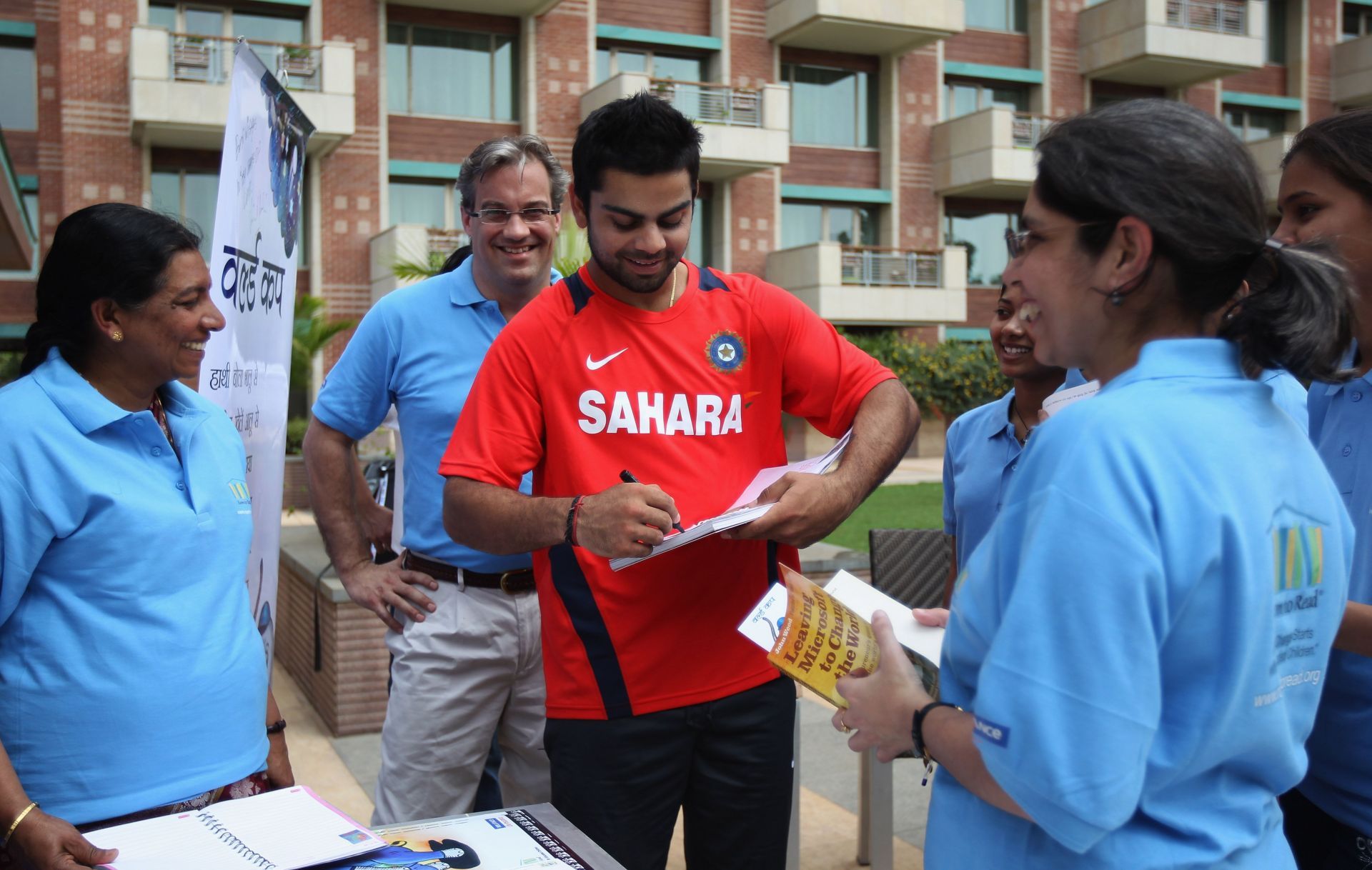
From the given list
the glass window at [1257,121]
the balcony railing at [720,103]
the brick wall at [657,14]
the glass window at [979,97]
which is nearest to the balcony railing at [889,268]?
the balcony railing at [720,103]

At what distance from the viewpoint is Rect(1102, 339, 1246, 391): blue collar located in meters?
1.17

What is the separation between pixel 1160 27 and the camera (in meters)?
23.6

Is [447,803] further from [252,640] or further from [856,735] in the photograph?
[856,735]

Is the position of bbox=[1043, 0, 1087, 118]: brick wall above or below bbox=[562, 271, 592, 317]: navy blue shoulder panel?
above

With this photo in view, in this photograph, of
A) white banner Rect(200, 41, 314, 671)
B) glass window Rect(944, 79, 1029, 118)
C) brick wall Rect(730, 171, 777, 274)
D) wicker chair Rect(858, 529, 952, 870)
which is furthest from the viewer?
glass window Rect(944, 79, 1029, 118)

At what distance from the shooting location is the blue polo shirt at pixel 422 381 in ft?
9.46

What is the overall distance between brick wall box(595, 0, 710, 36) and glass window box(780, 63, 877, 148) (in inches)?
83.2

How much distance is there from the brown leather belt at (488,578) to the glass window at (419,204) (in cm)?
1842

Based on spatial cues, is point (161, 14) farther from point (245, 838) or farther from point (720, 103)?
point (245, 838)

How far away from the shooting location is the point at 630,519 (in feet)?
6.16

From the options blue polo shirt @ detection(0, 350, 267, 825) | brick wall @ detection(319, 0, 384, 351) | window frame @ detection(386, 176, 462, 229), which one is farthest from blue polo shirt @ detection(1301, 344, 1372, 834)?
brick wall @ detection(319, 0, 384, 351)

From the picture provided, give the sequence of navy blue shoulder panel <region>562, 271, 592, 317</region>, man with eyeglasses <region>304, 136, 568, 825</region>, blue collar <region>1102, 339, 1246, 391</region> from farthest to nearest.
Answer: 1. man with eyeglasses <region>304, 136, 568, 825</region>
2. navy blue shoulder panel <region>562, 271, 592, 317</region>
3. blue collar <region>1102, 339, 1246, 391</region>

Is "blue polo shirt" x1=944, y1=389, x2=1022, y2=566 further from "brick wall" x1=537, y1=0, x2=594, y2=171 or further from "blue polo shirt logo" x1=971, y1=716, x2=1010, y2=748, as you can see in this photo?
A: "brick wall" x1=537, y1=0, x2=594, y2=171

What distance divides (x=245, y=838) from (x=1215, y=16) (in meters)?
28.4
